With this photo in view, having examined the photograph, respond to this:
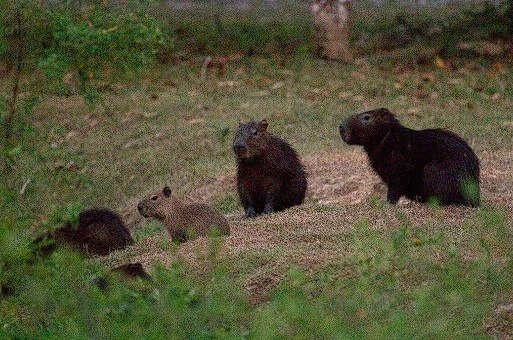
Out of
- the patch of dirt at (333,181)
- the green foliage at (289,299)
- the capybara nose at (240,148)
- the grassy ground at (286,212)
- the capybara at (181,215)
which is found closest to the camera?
the green foliage at (289,299)

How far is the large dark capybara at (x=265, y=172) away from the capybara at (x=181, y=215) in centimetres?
84

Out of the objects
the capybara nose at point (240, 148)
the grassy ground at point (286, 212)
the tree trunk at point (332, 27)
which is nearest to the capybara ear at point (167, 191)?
the grassy ground at point (286, 212)

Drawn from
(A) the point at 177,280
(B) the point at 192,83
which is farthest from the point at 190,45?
(A) the point at 177,280

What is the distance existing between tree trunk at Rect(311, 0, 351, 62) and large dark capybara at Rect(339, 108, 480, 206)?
300 inches

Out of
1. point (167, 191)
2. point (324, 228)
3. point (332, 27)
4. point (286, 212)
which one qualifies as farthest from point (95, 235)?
point (332, 27)

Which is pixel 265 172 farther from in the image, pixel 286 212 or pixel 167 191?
pixel 167 191

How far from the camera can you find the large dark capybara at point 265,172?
989cm

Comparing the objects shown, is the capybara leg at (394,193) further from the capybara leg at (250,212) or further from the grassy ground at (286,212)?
the capybara leg at (250,212)

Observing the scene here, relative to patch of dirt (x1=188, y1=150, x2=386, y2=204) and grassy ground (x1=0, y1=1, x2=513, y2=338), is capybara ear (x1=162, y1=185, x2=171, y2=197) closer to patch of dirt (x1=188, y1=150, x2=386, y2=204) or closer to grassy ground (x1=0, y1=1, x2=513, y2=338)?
grassy ground (x1=0, y1=1, x2=513, y2=338)

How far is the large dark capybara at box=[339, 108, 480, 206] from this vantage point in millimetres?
9055

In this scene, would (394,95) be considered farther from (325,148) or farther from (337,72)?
(325,148)

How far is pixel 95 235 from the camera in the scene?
977 centimetres

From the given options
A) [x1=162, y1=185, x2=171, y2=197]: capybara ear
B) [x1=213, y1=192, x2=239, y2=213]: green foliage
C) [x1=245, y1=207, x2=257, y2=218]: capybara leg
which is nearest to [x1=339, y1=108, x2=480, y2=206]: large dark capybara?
[x1=245, y1=207, x2=257, y2=218]: capybara leg

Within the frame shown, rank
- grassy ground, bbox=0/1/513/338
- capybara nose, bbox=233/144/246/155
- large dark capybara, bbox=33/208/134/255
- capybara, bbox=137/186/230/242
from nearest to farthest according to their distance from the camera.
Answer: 1. grassy ground, bbox=0/1/513/338
2. capybara, bbox=137/186/230/242
3. large dark capybara, bbox=33/208/134/255
4. capybara nose, bbox=233/144/246/155
